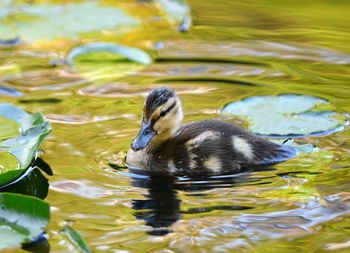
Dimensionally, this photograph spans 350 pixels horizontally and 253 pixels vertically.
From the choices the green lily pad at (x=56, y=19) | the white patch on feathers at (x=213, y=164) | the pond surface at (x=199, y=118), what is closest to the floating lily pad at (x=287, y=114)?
the pond surface at (x=199, y=118)

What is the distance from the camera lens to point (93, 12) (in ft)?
22.0

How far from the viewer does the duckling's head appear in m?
4.04

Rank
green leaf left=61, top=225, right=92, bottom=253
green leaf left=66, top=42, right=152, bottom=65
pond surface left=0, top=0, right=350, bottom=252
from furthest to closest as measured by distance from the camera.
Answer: green leaf left=66, top=42, right=152, bottom=65, pond surface left=0, top=0, right=350, bottom=252, green leaf left=61, top=225, right=92, bottom=253

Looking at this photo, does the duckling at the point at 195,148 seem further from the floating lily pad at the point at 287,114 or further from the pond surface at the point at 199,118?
the floating lily pad at the point at 287,114

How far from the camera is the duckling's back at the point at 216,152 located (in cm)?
396

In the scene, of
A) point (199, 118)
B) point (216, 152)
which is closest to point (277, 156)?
point (216, 152)

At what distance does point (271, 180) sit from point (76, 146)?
1.11m

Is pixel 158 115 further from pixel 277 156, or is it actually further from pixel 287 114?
pixel 287 114

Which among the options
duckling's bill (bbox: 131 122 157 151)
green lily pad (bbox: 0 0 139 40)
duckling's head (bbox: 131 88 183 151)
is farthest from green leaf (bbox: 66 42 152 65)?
duckling's bill (bbox: 131 122 157 151)

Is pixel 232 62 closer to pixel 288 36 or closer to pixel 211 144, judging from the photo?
pixel 288 36

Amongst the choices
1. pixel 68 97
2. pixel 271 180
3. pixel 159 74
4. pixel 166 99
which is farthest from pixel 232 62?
pixel 271 180

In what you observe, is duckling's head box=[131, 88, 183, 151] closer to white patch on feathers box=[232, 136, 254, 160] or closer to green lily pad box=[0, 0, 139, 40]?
white patch on feathers box=[232, 136, 254, 160]

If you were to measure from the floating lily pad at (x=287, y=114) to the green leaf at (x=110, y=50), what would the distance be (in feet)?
4.29

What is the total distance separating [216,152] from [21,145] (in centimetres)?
100
